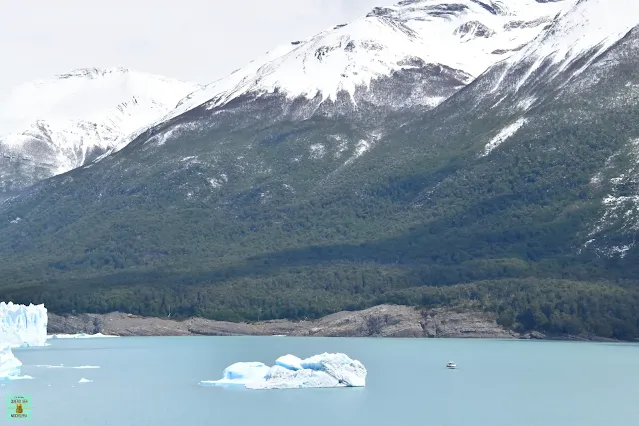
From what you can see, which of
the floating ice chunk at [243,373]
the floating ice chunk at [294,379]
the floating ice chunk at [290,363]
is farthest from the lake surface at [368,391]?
the floating ice chunk at [290,363]

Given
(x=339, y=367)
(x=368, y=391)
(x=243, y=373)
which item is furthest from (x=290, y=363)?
(x=368, y=391)

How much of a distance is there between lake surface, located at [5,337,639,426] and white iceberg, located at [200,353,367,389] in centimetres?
126

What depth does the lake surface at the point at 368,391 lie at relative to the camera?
305 feet

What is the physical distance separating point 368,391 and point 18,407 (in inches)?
1137

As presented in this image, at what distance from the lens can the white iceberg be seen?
10994 centimetres

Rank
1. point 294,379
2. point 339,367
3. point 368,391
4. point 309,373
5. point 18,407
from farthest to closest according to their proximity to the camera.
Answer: point 294,379
point 309,373
point 339,367
point 368,391
point 18,407

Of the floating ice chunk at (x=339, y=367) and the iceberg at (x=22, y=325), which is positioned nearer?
the floating ice chunk at (x=339, y=367)

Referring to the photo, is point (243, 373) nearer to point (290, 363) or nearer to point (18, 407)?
point (290, 363)

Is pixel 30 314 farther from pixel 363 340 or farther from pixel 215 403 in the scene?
pixel 215 403

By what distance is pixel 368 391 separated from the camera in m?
109

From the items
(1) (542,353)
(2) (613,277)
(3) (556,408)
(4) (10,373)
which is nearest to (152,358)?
(4) (10,373)

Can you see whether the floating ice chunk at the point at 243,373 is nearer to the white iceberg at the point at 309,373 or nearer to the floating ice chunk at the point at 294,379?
the white iceberg at the point at 309,373

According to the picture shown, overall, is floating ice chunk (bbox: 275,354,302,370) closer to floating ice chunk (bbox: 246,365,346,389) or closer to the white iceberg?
the white iceberg

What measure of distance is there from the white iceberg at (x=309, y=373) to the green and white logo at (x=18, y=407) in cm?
1959
